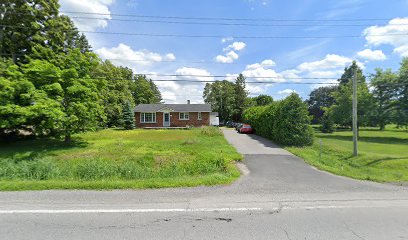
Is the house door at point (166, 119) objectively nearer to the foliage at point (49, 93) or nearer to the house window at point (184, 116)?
the house window at point (184, 116)

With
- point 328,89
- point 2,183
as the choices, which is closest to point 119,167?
point 2,183

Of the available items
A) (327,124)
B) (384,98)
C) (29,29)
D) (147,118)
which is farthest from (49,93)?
(327,124)

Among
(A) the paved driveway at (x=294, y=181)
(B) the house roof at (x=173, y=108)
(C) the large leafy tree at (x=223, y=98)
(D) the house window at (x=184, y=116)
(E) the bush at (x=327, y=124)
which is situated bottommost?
(A) the paved driveway at (x=294, y=181)

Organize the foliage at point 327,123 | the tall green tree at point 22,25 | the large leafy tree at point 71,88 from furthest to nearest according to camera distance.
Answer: the foliage at point 327,123 < the tall green tree at point 22,25 < the large leafy tree at point 71,88

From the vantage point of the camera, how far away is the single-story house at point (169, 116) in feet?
117

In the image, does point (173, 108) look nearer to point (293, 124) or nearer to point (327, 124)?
point (293, 124)

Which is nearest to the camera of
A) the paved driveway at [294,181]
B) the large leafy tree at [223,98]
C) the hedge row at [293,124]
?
the paved driveway at [294,181]

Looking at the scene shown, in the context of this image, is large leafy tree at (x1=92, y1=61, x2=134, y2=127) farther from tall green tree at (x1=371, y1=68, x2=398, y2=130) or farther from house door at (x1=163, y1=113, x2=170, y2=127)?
tall green tree at (x1=371, y1=68, x2=398, y2=130)

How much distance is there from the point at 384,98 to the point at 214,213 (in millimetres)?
34475

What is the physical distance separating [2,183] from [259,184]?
7869 mm

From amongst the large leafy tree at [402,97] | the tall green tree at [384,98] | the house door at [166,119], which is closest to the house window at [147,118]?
the house door at [166,119]

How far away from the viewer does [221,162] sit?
10172mm

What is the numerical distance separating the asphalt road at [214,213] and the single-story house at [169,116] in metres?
29.3

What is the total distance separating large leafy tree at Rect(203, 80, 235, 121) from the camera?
5672 centimetres
